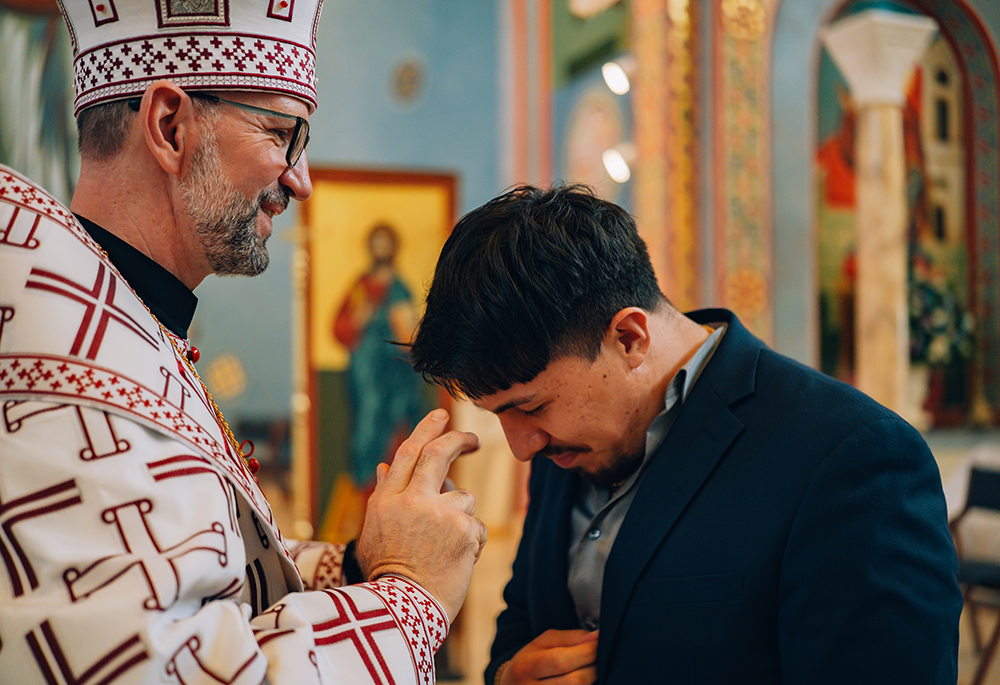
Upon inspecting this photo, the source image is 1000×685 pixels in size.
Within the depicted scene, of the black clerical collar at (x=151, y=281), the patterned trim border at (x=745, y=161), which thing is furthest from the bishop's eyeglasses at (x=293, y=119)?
the patterned trim border at (x=745, y=161)

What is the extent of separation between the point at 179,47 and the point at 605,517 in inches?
47.3

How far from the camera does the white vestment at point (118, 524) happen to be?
0.97 m

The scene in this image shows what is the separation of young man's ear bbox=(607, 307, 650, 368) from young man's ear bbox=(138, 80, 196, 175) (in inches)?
32.8

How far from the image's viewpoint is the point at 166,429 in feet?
3.67

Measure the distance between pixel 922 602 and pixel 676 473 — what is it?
1.49ft

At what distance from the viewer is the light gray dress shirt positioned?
66.4 inches

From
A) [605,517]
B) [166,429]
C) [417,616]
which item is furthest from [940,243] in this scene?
[166,429]

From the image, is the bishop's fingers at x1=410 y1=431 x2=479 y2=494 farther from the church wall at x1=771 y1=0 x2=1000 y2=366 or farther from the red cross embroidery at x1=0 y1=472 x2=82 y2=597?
the church wall at x1=771 y1=0 x2=1000 y2=366

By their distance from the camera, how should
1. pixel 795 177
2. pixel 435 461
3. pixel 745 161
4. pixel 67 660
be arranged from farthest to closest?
pixel 745 161 < pixel 795 177 < pixel 435 461 < pixel 67 660

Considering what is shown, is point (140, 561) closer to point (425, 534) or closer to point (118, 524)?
point (118, 524)

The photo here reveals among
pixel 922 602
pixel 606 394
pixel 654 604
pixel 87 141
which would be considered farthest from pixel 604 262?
pixel 87 141

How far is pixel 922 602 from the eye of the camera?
4.32 feet

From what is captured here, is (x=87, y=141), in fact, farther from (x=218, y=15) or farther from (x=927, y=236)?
(x=927, y=236)

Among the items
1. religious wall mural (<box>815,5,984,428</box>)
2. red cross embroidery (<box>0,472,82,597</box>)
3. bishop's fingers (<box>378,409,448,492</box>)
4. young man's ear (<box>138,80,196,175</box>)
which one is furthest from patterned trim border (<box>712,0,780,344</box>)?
red cross embroidery (<box>0,472,82,597</box>)
